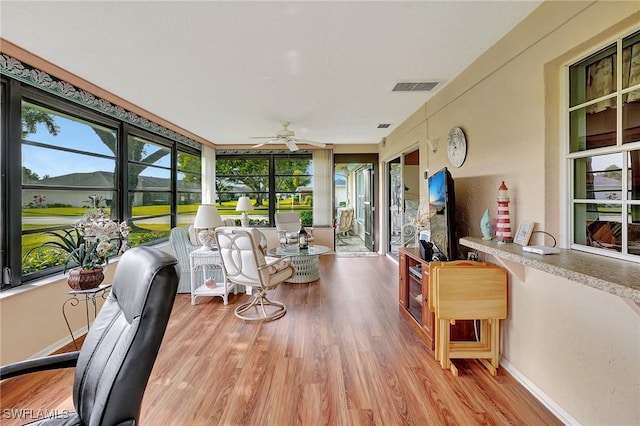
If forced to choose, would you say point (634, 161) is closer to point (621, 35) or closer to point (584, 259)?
point (584, 259)

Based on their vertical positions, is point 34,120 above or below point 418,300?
above

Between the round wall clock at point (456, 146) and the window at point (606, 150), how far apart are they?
109 centimetres

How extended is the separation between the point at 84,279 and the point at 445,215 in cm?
308

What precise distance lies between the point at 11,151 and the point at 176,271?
2598 millimetres

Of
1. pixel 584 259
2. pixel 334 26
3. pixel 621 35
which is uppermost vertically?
pixel 334 26

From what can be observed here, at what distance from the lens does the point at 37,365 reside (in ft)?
4.12

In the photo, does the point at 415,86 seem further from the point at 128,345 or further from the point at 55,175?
the point at 55,175

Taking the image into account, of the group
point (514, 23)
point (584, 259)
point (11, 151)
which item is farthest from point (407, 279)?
point (11, 151)

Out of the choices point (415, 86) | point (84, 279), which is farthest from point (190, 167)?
point (415, 86)

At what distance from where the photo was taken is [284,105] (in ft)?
13.1

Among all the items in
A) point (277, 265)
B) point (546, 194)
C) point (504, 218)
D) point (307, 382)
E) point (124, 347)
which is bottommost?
point (307, 382)

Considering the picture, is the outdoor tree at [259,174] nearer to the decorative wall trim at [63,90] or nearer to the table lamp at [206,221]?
the decorative wall trim at [63,90]

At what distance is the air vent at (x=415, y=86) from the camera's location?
3.27m

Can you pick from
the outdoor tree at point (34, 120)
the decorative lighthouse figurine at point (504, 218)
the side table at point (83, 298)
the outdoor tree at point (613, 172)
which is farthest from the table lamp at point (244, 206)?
the outdoor tree at point (613, 172)
